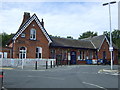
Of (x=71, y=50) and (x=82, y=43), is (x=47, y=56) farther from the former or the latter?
(x=82, y=43)

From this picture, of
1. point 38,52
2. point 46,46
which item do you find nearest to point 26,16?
point 46,46

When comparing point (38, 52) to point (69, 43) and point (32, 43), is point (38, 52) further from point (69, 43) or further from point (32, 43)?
point (69, 43)

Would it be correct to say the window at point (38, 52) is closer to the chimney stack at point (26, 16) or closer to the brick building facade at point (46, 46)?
the brick building facade at point (46, 46)

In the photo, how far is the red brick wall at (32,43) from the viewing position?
30.3 meters

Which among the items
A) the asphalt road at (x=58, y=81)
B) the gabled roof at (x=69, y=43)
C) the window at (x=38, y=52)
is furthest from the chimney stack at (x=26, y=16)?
the asphalt road at (x=58, y=81)

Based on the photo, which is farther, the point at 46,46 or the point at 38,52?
the point at 46,46

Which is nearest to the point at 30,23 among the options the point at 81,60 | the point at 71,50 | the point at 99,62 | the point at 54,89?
the point at 71,50

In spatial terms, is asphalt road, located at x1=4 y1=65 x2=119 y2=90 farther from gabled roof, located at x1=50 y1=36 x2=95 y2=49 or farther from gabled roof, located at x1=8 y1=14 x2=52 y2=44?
gabled roof, located at x1=50 y1=36 x2=95 y2=49

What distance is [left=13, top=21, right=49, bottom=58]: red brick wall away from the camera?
30312 millimetres

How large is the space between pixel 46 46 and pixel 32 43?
9.43 ft

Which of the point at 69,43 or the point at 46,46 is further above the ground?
the point at 69,43

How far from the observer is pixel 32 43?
105 feet

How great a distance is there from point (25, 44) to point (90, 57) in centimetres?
1610

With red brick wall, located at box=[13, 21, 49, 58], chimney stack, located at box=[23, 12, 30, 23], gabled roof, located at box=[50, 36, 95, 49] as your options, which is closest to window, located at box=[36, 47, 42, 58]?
red brick wall, located at box=[13, 21, 49, 58]
